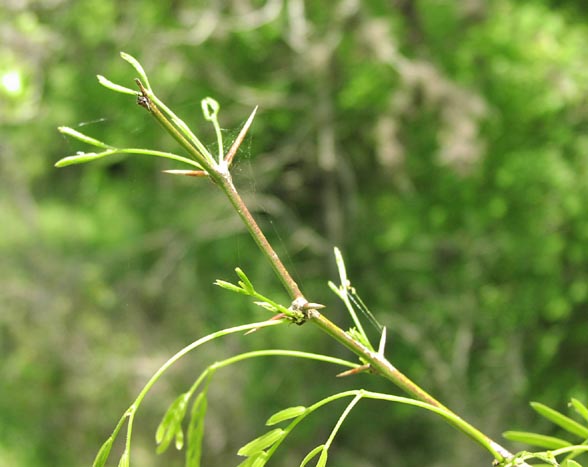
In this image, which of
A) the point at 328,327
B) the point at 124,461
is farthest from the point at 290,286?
the point at 124,461

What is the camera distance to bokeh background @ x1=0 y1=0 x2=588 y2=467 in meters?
2.76

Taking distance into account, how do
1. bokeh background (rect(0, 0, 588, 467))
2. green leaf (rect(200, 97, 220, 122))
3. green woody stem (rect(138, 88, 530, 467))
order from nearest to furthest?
green woody stem (rect(138, 88, 530, 467)), green leaf (rect(200, 97, 220, 122)), bokeh background (rect(0, 0, 588, 467))

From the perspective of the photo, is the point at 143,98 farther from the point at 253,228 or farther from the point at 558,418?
the point at 558,418

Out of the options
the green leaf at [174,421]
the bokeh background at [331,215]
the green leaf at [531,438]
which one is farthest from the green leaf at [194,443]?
the bokeh background at [331,215]

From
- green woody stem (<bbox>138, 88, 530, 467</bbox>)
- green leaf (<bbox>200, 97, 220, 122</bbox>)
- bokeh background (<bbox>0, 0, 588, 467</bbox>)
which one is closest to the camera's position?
green woody stem (<bbox>138, 88, 530, 467</bbox>)

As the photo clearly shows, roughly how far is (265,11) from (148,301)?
1.79 metres

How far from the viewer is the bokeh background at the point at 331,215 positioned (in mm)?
2764

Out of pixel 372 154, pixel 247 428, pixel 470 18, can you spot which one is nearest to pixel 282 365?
pixel 247 428

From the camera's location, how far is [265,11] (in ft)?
10.8

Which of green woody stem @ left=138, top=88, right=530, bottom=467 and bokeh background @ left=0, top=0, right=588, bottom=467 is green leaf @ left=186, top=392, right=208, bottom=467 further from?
bokeh background @ left=0, top=0, right=588, bottom=467

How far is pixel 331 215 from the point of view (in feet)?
11.7

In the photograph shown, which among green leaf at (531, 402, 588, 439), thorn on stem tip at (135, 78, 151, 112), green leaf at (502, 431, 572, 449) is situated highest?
thorn on stem tip at (135, 78, 151, 112)

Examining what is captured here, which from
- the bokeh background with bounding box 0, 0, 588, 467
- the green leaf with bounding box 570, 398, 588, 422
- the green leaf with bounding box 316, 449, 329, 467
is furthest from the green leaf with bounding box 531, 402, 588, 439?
the bokeh background with bounding box 0, 0, 588, 467

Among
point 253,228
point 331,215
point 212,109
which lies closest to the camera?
point 253,228
